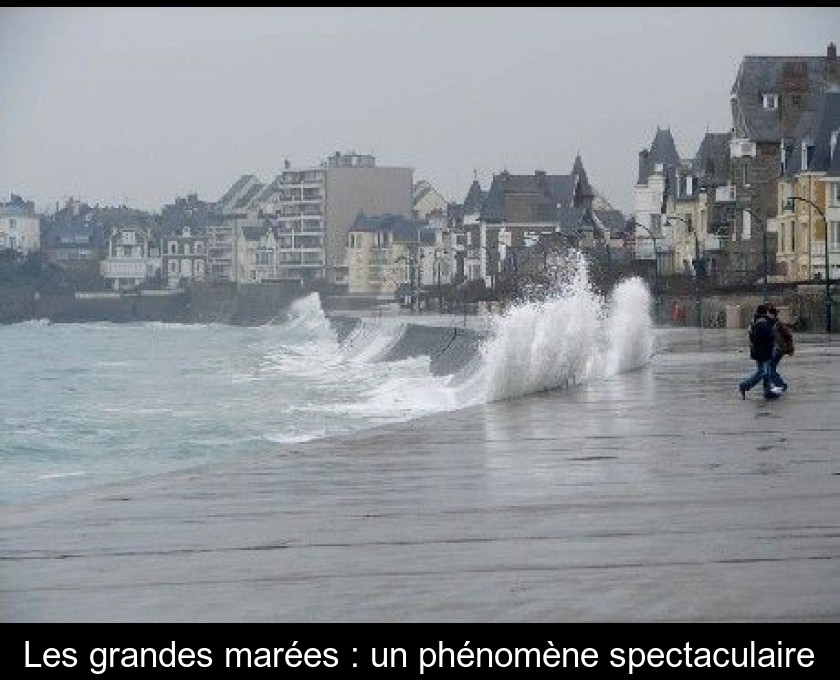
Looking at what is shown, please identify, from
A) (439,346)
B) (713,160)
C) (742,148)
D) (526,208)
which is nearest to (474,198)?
(526,208)

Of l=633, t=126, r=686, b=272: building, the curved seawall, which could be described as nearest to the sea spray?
the curved seawall

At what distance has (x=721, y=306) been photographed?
75312 millimetres

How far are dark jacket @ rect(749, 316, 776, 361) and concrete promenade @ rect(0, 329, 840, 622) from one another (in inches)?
184

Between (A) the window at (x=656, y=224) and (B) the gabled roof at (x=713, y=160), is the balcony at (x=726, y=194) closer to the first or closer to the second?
(B) the gabled roof at (x=713, y=160)

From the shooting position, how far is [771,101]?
9381 centimetres

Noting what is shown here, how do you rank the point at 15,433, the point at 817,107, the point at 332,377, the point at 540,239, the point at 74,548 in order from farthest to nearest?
the point at 540,239
the point at 817,107
the point at 332,377
the point at 15,433
the point at 74,548

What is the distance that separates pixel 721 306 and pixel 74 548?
64136 mm

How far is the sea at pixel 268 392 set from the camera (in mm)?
30484

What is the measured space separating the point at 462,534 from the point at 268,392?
46.7m

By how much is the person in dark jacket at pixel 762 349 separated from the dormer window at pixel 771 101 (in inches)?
2695

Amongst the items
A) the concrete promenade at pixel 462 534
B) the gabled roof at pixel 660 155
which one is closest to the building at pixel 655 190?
the gabled roof at pixel 660 155

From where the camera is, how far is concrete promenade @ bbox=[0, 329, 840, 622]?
10.2m
